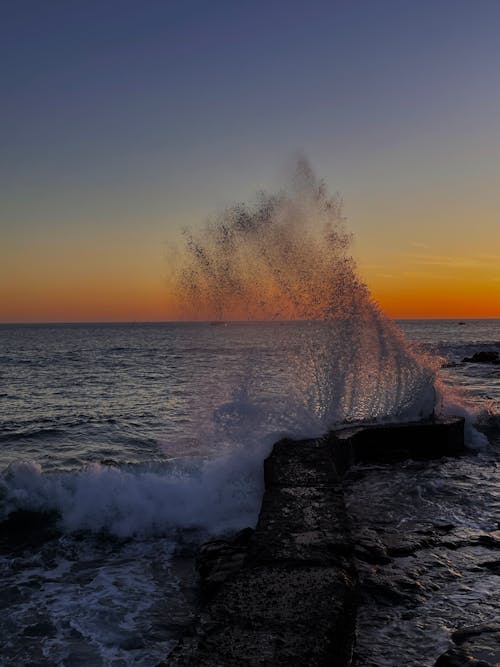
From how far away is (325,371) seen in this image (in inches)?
462

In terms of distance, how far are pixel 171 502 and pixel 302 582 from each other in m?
3.89

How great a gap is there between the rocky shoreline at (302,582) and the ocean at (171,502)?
274mm

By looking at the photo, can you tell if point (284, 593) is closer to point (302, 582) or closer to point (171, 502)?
point (302, 582)

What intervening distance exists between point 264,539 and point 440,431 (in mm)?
6192

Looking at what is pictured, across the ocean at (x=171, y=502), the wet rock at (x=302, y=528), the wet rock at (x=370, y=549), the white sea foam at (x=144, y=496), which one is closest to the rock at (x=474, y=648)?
the ocean at (x=171, y=502)

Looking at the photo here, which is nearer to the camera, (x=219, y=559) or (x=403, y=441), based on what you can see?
(x=219, y=559)

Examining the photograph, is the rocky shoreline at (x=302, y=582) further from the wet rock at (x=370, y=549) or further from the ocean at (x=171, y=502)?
the ocean at (x=171, y=502)

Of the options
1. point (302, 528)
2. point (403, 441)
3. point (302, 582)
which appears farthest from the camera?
point (403, 441)

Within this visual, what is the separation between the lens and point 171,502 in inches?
302

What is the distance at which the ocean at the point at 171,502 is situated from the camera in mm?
4461

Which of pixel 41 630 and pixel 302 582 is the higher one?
pixel 302 582

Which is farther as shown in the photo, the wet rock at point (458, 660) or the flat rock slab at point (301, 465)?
the flat rock slab at point (301, 465)

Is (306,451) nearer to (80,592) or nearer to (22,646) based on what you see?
(80,592)

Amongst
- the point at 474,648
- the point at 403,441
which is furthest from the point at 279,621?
the point at 403,441
